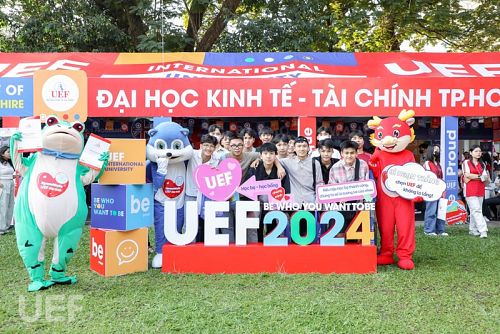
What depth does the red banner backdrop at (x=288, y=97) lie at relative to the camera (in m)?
8.28

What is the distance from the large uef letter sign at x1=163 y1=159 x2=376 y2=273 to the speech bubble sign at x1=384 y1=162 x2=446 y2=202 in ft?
1.08

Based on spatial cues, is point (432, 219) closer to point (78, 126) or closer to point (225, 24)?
point (78, 126)

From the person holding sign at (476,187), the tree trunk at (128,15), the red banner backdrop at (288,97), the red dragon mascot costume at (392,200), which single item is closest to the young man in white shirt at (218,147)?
the red dragon mascot costume at (392,200)

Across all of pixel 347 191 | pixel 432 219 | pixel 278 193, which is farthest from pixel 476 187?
pixel 278 193

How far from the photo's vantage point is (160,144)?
197 inches

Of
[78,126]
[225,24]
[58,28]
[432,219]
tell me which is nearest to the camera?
[78,126]

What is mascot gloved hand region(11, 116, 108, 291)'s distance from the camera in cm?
413

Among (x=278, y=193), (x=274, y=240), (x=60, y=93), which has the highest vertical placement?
(x=60, y=93)

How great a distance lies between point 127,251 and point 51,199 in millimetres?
1045

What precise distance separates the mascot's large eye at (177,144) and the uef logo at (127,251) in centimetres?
101

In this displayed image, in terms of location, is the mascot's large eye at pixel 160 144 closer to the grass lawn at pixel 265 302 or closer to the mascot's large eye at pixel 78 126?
the mascot's large eye at pixel 78 126

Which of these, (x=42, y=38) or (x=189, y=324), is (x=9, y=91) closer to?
(x=42, y=38)

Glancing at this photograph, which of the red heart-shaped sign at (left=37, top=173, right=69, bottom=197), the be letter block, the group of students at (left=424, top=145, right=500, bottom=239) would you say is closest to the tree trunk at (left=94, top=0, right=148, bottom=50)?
the group of students at (left=424, top=145, right=500, bottom=239)

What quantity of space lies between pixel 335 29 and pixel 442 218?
7.78m
